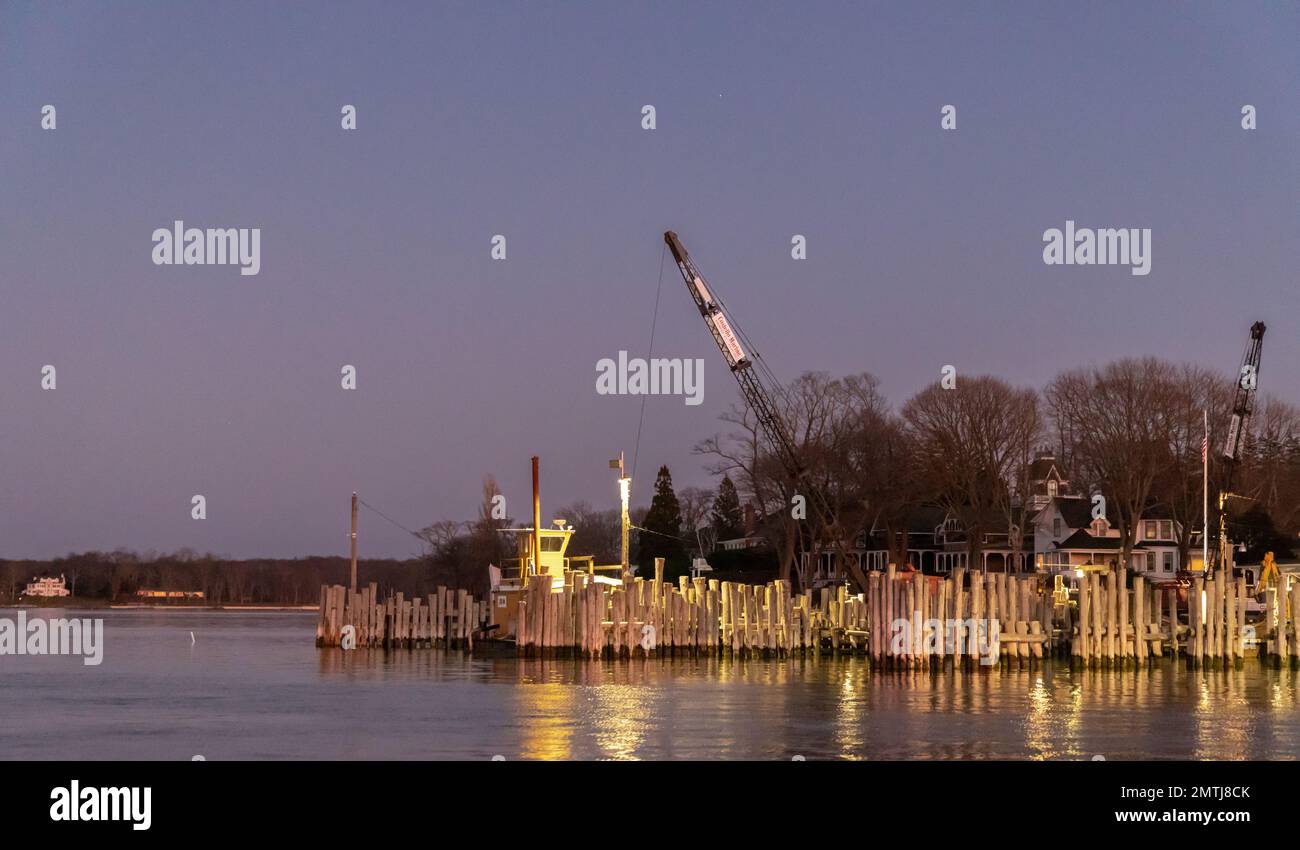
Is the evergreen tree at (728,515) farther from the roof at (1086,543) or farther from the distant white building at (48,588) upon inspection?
the distant white building at (48,588)

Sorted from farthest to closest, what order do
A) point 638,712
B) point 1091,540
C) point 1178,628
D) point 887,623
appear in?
point 1091,540 → point 1178,628 → point 887,623 → point 638,712

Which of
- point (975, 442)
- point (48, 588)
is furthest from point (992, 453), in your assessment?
point (48, 588)

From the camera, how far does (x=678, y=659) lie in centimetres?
5509

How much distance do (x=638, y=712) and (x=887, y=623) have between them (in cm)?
1203

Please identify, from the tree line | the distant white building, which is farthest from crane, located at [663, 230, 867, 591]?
the distant white building

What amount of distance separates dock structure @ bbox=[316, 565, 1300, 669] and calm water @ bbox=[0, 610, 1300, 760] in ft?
3.29

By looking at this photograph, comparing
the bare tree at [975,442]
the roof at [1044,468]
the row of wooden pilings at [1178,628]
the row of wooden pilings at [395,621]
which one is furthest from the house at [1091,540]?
the row of wooden pilings at [1178,628]

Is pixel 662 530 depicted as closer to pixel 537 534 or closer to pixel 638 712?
pixel 537 534

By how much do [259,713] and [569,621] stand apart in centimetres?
1761

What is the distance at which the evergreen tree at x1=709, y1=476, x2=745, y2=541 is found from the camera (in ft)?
395

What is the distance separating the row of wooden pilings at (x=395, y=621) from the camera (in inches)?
2512

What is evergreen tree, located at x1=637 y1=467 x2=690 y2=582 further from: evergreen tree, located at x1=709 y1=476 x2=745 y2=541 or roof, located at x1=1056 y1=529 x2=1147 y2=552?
roof, located at x1=1056 y1=529 x2=1147 y2=552

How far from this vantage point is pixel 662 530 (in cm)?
11225
